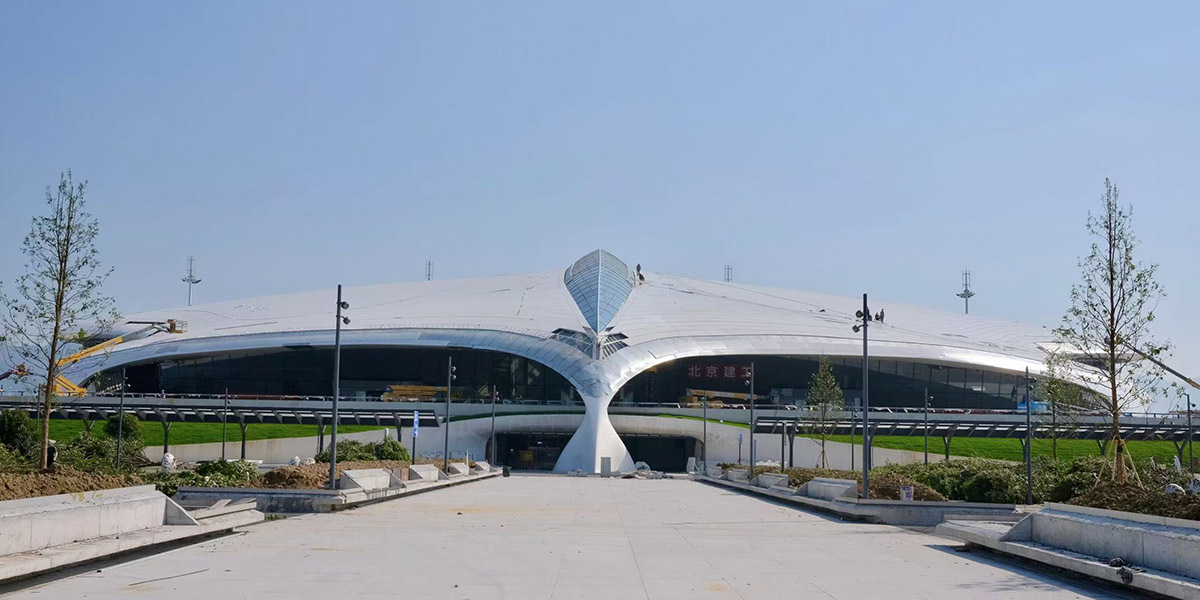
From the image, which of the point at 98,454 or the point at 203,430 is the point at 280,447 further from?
the point at 98,454

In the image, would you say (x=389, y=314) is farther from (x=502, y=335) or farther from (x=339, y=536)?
(x=339, y=536)

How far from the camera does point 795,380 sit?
94688 mm

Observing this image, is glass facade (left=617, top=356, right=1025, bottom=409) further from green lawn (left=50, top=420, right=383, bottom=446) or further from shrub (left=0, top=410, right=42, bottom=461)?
shrub (left=0, top=410, right=42, bottom=461)

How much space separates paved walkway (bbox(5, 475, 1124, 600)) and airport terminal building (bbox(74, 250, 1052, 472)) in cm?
5934

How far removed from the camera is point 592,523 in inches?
989

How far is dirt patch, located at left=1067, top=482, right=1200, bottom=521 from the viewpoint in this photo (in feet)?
49.0

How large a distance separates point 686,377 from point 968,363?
927 inches

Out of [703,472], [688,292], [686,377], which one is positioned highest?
[688,292]

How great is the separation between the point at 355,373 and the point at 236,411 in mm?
18960

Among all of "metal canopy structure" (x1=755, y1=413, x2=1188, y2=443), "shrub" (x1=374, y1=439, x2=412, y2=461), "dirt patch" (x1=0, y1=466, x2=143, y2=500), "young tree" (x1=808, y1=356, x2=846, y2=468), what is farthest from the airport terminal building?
"dirt patch" (x1=0, y1=466, x2=143, y2=500)

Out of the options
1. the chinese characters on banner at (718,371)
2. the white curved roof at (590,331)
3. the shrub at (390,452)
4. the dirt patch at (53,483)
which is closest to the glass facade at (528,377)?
the chinese characters on banner at (718,371)

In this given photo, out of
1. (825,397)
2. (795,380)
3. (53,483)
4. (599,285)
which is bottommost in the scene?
(53,483)

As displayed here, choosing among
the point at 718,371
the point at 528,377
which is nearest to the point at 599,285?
the point at 528,377

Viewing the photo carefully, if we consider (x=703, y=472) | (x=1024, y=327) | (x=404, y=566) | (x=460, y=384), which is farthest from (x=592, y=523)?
(x=1024, y=327)
